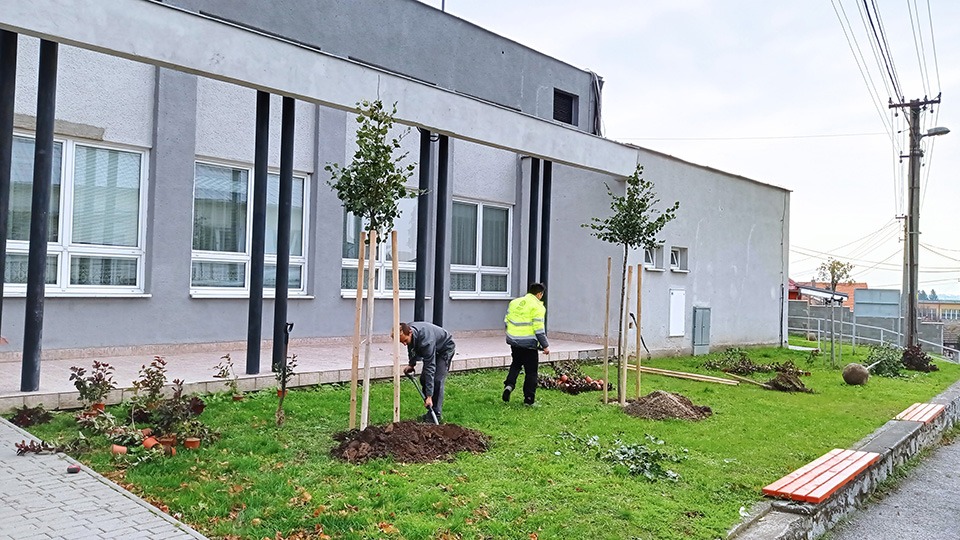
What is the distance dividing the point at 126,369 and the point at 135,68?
16.9 ft

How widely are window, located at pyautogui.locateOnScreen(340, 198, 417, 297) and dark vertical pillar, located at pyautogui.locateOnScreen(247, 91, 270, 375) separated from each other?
17.0 feet

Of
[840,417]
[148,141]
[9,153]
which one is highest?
[148,141]

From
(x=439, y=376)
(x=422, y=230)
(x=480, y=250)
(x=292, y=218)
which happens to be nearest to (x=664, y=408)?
(x=439, y=376)

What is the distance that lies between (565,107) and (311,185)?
10.6 m

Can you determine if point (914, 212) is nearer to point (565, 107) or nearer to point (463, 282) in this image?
point (565, 107)

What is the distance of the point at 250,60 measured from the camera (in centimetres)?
999

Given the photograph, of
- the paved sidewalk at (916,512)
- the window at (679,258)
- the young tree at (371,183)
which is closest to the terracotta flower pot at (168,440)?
the young tree at (371,183)

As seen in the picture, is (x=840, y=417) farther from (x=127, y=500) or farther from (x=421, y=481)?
(x=127, y=500)

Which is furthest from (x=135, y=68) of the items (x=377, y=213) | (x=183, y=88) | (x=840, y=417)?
(x=840, y=417)

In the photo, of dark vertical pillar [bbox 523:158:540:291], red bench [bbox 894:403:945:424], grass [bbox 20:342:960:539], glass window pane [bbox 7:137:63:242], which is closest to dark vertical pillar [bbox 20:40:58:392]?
grass [bbox 20:342:960:539]

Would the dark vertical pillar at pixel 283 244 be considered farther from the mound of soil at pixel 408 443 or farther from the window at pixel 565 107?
the window at pixel 565 107

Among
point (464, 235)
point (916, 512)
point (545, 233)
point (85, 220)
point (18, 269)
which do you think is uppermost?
point (464, 235)

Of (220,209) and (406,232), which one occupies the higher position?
(220,209)

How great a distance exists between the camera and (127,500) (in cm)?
562
